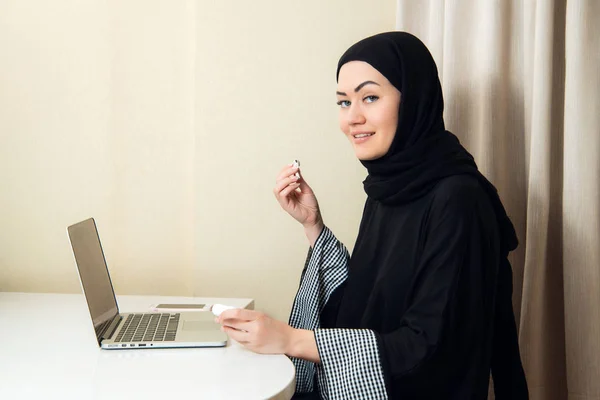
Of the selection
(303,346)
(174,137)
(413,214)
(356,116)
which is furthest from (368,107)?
(174,137)

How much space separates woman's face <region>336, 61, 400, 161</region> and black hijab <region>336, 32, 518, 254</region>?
1 cm

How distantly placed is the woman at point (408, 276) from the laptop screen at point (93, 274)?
278 millimetres

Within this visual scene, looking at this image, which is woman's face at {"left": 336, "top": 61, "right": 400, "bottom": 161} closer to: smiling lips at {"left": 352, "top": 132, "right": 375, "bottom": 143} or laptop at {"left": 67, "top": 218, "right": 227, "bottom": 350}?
smiling lips at {"left": 352, "top": 132, "right": 375, "bottom": 143}

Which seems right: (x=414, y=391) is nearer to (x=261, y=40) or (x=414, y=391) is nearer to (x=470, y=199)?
(x=470, y=199)

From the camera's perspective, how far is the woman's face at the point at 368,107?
1133 millimetres

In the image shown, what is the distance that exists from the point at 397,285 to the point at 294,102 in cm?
78

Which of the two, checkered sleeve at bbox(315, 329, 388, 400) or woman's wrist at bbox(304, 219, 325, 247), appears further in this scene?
woman's wrist at bbox(304, 219, 325, 247)

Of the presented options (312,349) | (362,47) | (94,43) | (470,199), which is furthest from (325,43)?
(312,349)

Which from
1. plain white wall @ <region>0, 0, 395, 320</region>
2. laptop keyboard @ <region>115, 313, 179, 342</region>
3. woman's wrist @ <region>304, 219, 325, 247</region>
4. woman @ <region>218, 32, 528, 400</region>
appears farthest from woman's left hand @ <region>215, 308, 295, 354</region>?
plain white wall @ <region>0, 0, 395, 320</region>

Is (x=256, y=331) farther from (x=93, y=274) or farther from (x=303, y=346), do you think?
(x=93, y=274)

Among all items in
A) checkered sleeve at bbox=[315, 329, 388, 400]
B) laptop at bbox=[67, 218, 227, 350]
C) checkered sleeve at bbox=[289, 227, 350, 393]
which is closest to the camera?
checkered sleeve at bbox=[315, 329, 388, 400]

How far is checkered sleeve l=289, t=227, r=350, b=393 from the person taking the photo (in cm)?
127

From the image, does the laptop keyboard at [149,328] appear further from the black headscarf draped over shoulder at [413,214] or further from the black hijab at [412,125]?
the black hijab at [412,125]

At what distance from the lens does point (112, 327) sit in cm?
119
